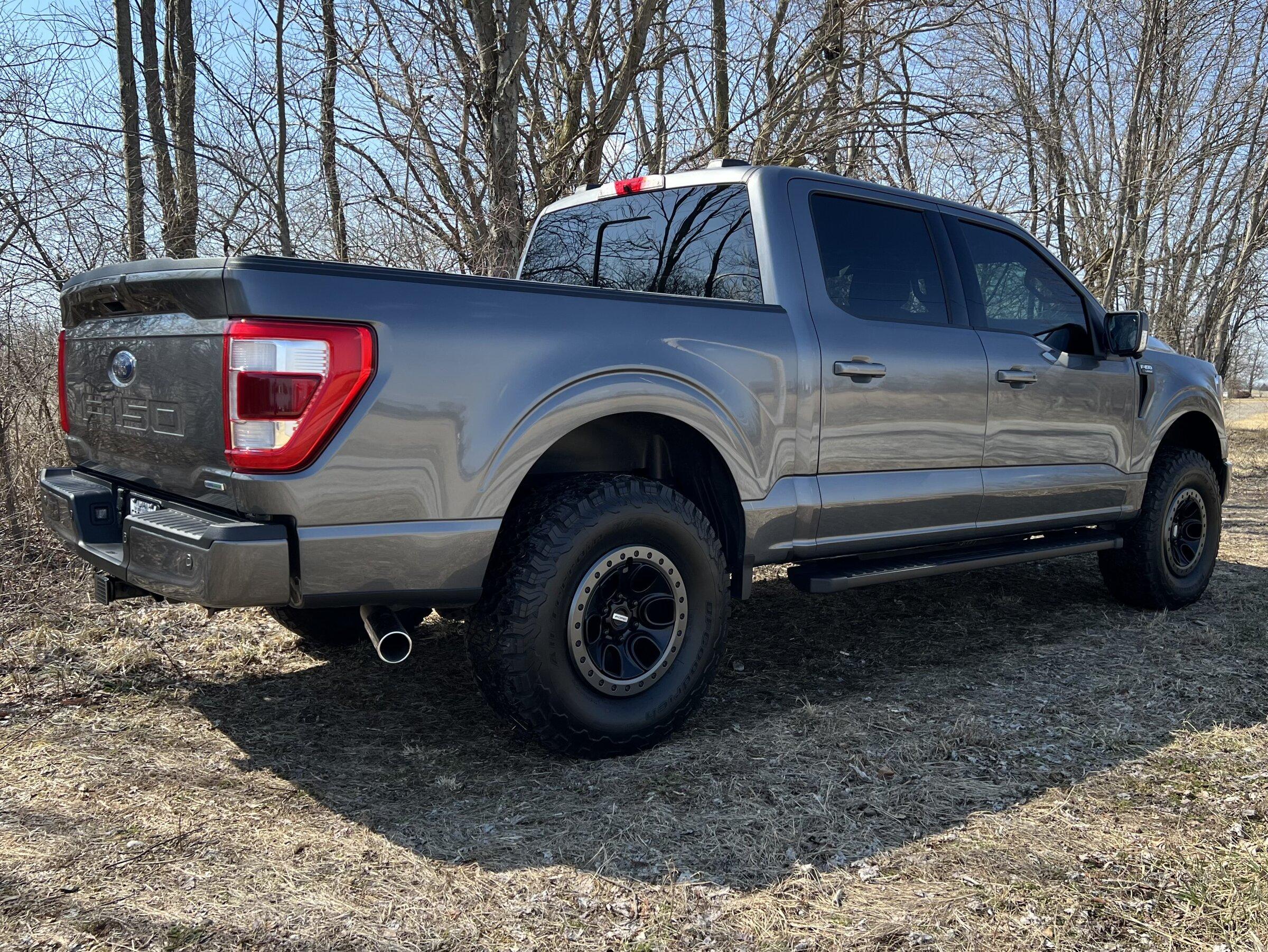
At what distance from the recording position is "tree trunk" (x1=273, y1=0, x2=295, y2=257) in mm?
7793

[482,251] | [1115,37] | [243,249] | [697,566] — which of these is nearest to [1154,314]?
[1115,37]

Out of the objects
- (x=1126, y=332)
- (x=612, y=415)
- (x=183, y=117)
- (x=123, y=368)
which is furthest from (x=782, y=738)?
(x=183, y=117)

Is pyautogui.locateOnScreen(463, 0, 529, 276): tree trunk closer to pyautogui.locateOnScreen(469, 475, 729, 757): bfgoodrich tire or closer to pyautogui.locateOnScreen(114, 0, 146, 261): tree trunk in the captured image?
pyautogui.locateOnScreen(114, 0, 146, 261): tree trunk

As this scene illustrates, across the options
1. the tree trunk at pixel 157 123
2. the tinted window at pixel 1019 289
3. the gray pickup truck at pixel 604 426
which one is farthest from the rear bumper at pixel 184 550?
the tree trunk at pixel 157 123

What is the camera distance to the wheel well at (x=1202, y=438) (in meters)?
5.97

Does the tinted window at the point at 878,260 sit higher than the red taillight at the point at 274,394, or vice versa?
the tinted window at the point at 878,260

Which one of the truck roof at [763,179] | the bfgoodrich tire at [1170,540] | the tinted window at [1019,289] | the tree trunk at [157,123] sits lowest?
the bfgoodrich tire at [1170,540]

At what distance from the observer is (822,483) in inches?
157

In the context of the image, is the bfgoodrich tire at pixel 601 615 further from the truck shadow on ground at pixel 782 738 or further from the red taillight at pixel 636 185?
the red taillight at pixel 636 185

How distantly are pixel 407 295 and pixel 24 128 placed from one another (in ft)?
15.4

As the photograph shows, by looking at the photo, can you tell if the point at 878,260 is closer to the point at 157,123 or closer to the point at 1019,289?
the point at 1019,289

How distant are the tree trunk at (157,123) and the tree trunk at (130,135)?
0.31 ft

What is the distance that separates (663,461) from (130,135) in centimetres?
536

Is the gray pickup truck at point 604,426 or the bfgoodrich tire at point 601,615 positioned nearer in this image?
the gray pickup truck at point 604,426
